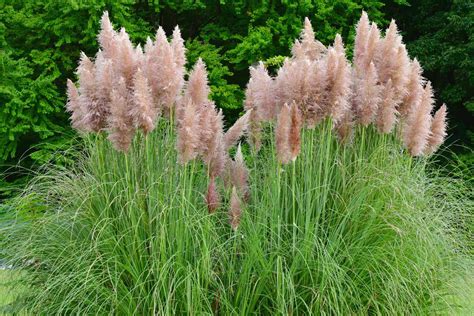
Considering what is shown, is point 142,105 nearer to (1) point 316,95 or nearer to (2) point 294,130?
(2) point 294,130

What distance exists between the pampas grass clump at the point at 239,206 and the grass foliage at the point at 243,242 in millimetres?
12

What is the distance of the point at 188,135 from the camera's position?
12.8 ft

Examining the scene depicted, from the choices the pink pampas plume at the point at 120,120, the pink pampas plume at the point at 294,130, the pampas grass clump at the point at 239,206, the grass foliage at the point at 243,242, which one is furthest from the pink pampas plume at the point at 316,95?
the pink pampas plume at the point at 120,120

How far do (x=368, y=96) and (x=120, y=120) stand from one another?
1467mm

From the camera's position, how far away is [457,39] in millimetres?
12430

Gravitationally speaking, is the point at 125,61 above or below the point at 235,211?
above

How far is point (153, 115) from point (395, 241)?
1.50m

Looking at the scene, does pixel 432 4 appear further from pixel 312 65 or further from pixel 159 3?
pixel 312 65

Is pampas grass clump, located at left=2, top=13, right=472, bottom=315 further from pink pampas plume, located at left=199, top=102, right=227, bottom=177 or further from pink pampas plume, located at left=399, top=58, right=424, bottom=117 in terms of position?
pink pampas plume, located at left=399, top=58, right=424, bottom=117

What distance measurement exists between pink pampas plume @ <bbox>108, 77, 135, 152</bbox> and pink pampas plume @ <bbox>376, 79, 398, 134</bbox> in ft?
4.90

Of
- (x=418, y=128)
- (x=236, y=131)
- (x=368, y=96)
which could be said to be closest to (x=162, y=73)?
(x=236, y=131)

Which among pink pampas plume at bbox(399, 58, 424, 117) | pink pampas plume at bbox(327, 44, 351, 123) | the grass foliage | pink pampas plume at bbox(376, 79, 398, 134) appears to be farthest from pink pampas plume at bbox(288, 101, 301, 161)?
pink pampas plume at bbox(399, 58, 424, 117)

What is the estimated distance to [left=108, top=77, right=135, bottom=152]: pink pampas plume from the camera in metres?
4.05

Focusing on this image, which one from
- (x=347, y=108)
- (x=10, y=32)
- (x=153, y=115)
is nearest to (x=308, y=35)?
(x=347, y=108)
